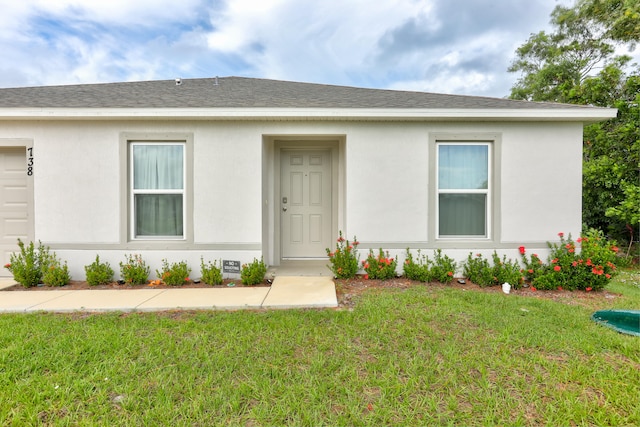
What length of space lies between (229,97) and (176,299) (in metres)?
3.41

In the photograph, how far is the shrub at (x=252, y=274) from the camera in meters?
4.30

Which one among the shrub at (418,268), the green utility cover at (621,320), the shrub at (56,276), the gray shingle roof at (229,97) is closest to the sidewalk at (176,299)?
the shrub at (56,276)

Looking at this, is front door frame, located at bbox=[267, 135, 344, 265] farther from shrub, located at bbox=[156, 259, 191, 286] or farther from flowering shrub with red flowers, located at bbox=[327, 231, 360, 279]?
shrub, located at bbox=[156, 259, 191, 286]

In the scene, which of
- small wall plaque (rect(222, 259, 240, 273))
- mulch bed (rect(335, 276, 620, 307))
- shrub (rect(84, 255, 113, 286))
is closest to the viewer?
mulch bed (rect(335, 276, 620, 307))

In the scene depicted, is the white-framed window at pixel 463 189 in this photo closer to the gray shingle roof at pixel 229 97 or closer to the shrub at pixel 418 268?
the shrub at pixel 418 268

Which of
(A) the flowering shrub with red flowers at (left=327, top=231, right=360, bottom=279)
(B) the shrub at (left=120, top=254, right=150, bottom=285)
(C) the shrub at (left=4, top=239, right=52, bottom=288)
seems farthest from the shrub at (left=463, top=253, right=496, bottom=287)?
(C) the shrub at (left=4, top=239, right=52, bottom=288)

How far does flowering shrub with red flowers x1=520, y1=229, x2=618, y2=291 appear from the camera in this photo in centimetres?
414

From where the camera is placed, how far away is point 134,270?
4.35 meters

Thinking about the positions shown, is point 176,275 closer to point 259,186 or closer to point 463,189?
point 259,186

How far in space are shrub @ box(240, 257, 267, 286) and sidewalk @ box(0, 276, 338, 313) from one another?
17 centimetres

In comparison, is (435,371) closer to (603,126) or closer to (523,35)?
(603,126)

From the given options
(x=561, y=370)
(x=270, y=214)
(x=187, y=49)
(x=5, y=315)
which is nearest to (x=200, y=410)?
(x=561, y=370)

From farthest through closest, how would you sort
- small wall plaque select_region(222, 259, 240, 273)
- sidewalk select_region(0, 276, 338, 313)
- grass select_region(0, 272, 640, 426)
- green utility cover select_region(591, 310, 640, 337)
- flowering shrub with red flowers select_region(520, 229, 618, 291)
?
small wall plaque select_region(222, 259, 240, 273)
flowering shrub with red flowers select_region(520, 229, 618, 291)
sidewalk select_region(0, 276, 338, 313)
green utility cover select_region(591, 310, 640, 337)
grass select_region(0, 272, 640, 426)

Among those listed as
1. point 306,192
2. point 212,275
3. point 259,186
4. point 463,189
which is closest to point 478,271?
point 463,189
